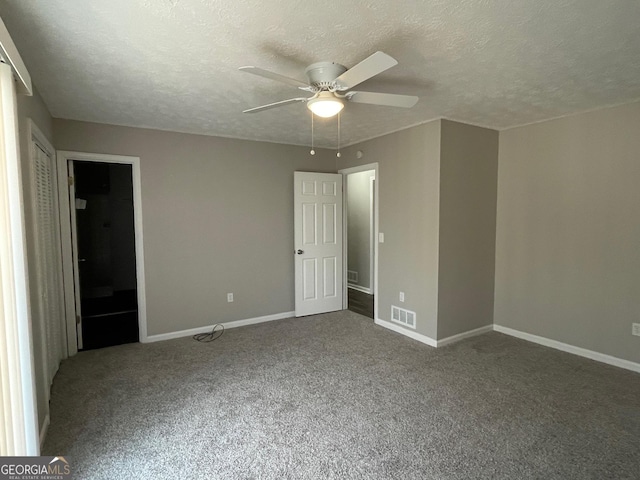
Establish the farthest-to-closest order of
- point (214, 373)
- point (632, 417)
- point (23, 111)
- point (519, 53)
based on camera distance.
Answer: point (214, 373)
point (632, 417)
point (23, 111)
point (519, 53)

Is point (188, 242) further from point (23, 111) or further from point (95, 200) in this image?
point (23, 111)

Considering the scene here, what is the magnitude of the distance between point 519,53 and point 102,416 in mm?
3773

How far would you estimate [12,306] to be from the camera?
5.61 feet

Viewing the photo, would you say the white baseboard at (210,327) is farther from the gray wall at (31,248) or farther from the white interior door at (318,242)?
the gray wall at (31,248)

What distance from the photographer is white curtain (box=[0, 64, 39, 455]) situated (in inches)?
65.9

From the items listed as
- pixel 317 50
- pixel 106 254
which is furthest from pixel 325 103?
pixel 106 254

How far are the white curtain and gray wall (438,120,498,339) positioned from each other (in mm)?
3446

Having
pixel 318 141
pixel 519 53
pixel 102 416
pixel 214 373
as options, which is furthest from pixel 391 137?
pixel 102 416

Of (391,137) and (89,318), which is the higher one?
(391,137)

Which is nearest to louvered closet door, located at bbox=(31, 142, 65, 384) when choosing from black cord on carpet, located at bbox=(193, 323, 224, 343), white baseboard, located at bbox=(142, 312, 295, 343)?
white baseboard, located at bbox=(142, 312, 295, 343)

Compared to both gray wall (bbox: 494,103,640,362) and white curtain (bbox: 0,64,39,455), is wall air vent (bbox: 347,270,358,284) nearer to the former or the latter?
gray wall (bbox: 494,103,640,362)

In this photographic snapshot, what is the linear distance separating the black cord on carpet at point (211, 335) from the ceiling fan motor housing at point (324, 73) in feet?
10.3

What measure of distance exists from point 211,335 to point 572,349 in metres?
4.06

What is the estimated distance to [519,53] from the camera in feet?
7.01
